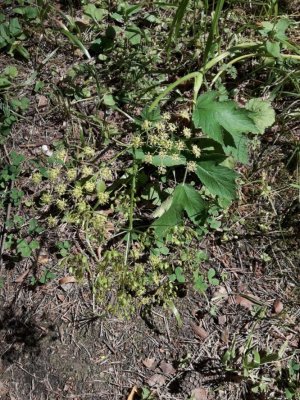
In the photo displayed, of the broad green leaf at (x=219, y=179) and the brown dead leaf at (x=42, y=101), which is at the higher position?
the brown dead leaf at (x=42, y=101)

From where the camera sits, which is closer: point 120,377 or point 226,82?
point 120,377

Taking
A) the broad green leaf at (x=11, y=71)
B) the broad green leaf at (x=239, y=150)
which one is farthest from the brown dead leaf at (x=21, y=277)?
the broad green leaf at (x=239, y=150)

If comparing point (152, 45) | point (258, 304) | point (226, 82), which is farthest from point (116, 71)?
point (258, 304)

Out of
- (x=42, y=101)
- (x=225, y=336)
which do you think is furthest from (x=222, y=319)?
(x=42, y=101)

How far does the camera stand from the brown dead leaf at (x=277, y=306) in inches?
106

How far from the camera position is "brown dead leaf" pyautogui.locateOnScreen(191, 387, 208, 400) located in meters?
2.56

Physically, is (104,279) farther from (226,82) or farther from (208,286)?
(226,82)

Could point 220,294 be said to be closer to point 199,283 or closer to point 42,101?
point 199,283

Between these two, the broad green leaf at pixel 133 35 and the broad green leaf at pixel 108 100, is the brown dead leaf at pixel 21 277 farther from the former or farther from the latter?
the broad green leaf at pixel 133 35

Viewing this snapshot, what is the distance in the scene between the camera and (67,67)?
2.85 metres

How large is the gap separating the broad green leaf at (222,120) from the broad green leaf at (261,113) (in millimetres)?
303

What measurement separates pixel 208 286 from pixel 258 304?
0.28 metres

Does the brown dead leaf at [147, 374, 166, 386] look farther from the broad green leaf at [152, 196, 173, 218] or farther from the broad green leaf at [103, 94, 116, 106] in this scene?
the broad green leaf at [103, 94, 116, 106]

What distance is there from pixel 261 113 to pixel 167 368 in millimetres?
1427
